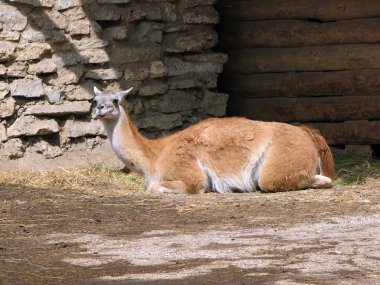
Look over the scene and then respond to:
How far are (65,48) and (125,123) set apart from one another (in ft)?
5.89

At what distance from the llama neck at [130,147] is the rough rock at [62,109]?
4.47ft

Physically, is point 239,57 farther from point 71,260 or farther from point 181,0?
point 71,260

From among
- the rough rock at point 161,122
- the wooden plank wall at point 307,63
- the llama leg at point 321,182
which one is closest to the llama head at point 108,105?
the rough rock at point 161,122

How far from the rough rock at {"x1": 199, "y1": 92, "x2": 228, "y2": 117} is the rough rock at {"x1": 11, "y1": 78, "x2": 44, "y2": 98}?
233 centimetres

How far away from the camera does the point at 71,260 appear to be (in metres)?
7.37

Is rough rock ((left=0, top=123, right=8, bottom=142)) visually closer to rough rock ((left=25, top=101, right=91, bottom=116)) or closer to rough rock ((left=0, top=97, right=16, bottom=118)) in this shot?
rough rock ((left=0, top=97, right=16, bottom=118))

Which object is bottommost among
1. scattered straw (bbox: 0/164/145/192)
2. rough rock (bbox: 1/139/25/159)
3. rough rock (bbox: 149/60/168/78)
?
scattered straw (bbox: 0/164/145/192)

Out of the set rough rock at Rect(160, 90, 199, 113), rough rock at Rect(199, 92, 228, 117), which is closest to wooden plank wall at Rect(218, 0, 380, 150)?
rough rock at Rect(199, 92, 228, 117)

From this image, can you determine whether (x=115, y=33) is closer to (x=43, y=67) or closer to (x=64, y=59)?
(x=64, y=59)

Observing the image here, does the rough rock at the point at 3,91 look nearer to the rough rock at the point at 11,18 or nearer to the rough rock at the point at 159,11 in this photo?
the rough rock at the point at 11,18

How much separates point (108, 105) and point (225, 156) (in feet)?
4.59

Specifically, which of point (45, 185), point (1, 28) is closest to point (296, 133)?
point (45, 185)

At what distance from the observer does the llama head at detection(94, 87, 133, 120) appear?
446 inches

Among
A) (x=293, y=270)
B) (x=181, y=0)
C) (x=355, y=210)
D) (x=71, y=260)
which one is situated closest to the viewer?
(x=293, y=270)
